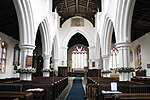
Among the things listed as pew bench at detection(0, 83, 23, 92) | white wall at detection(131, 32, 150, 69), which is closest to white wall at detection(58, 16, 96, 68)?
white wall at detection(131, 32, 150, 69)

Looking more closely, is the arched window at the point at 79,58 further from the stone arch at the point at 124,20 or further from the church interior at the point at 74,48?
the stone arch at the point at 124,20

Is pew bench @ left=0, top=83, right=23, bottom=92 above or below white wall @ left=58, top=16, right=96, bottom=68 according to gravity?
below

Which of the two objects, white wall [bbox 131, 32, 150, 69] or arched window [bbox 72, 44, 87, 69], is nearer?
white wall [bbox 131, 32, 150, 69]

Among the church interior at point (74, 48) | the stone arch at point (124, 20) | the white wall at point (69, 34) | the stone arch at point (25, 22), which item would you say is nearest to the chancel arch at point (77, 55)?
the church interior at point (74, 48)

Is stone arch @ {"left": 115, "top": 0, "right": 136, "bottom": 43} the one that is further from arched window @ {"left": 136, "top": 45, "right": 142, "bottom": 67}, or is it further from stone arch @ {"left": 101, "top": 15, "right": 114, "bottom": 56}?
arched window @ {"left": 136, "top": 45, "right": 142, "bottom": 67}

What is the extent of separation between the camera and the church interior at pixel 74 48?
565 centimetres

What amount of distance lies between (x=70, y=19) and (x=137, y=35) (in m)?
8.15

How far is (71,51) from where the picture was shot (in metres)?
29.9

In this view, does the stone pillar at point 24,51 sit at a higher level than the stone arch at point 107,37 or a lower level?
lower

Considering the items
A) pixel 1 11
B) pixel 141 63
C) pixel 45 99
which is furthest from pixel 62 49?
pixel 45 99

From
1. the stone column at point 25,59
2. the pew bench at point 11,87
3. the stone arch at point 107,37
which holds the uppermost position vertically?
the stone arch at point 107,37

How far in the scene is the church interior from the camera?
222 inches

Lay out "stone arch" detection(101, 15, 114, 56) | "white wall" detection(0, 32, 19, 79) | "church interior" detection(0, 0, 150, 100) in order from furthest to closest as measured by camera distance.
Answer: "white wall" detection(0, 32, 19, 79) → "stone arch" detection(101, 15, 114, 56) → "church interior" detection(0, 0, 150, 100)

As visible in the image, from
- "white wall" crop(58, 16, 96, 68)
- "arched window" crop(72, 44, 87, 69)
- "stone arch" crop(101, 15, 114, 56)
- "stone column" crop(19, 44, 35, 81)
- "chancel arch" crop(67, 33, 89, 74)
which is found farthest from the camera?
"arched window" crop(72, 44, 87, 69)
